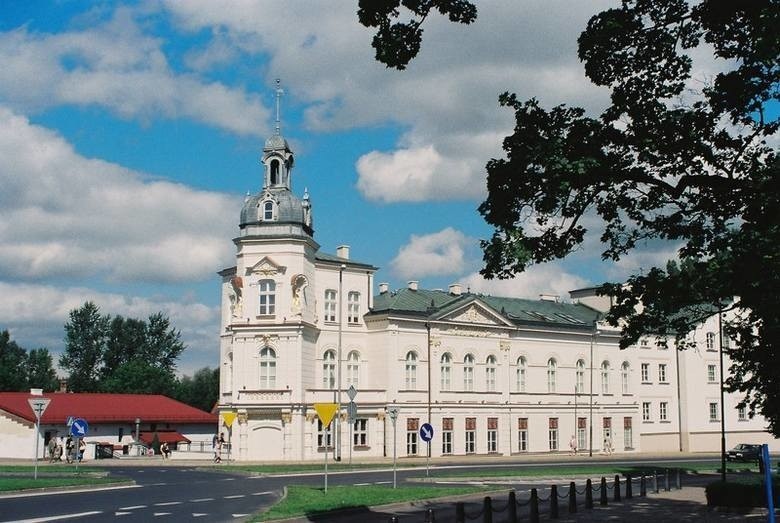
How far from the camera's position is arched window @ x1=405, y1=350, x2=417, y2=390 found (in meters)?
59.2

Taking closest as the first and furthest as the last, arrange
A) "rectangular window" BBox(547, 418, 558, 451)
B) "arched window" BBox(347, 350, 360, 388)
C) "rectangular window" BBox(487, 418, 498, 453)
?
"arched window" BBox(347, 350, 360, 388) → "rectangular window" BBox(487, 418, 498, 453) → "rectangular window" BBox(547, 418, 558, 451)

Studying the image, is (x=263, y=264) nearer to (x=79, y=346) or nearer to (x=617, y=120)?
(x=617, y=120)

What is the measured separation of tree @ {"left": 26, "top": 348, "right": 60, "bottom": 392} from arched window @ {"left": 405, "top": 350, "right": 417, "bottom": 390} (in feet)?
160

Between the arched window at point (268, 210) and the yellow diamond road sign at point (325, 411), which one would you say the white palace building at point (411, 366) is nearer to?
the arched window at point (268, 210)

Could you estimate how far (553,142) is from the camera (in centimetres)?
1681

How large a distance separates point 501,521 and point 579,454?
151ft

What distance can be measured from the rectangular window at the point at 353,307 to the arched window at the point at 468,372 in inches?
311

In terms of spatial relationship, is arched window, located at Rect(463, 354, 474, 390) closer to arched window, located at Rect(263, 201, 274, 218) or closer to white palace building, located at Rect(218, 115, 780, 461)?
white palace building, located at Rect(218, 115, 780, 461)

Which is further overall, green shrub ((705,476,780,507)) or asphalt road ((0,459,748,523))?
green shrub ((705,476,780,507))

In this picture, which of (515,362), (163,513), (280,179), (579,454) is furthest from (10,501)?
(579,454)

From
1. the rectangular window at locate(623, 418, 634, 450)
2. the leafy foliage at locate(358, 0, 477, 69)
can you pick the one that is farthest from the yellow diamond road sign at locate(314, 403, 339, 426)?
the rectangular window at locate(623, 418, 634, 450)

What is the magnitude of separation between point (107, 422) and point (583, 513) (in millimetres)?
46093

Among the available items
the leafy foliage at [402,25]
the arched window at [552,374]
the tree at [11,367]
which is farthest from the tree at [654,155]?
the tree at [11,367]

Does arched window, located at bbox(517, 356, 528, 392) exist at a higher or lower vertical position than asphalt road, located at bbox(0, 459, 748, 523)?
higher
